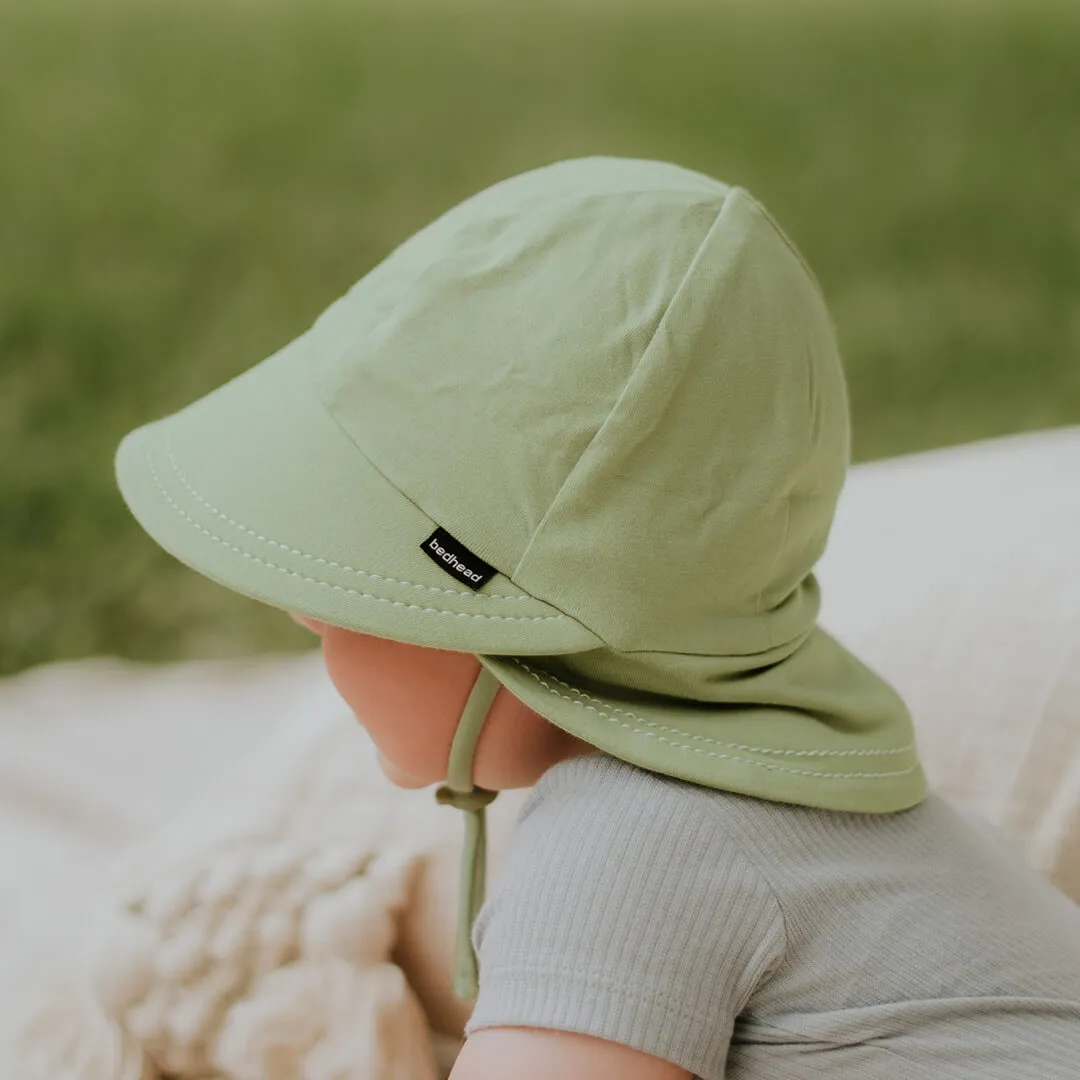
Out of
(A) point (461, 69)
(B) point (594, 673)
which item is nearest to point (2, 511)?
(A) point (461, 69)

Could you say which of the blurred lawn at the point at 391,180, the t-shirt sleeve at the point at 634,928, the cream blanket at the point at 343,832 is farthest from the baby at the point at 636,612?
the blurred lawn at the point at 391,180

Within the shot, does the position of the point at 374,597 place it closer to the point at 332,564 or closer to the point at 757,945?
the point at 332,564

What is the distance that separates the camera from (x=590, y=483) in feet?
2.02

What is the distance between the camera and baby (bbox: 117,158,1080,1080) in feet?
1.99

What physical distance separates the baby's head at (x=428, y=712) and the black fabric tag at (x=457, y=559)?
0.27 ft

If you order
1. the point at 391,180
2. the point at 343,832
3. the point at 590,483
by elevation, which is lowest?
the point at 343,832

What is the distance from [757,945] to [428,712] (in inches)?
8.5

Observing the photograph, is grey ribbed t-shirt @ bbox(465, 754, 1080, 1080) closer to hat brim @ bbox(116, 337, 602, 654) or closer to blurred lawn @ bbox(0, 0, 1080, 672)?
hat brim @ bbox(116, 337, 602, 654)

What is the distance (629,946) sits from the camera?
59 centimetres

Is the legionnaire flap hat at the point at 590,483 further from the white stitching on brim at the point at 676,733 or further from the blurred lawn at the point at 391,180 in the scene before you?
the blurred lawn at the point at 391,180

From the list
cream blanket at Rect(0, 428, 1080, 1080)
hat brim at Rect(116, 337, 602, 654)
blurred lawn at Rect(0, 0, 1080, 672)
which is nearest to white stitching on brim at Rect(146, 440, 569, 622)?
hat brim at Rect(116, 337, 602, 654)

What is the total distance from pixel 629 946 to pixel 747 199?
1.27 feet

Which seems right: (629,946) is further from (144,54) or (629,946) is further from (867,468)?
(144,54)

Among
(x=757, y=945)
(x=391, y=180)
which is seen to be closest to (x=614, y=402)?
(x=757, y=945)
